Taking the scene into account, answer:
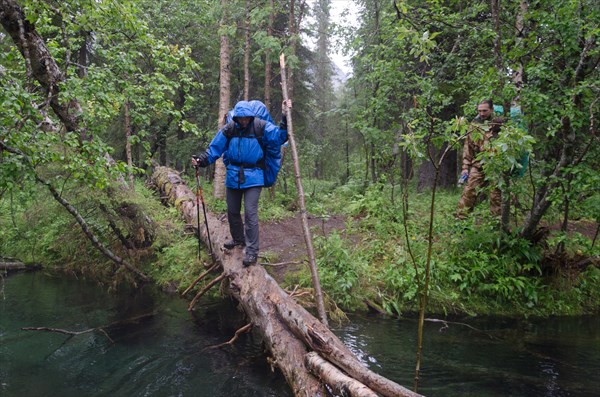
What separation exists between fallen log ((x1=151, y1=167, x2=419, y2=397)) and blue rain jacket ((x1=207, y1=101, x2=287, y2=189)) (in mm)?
1304

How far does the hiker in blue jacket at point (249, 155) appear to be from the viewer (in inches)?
202

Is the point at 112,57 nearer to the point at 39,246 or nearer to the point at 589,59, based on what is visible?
the point at 39,246

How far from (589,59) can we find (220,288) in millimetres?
7049

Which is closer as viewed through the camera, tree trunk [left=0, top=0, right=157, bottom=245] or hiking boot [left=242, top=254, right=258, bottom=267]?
tree trunk [left=0, top=0, right=157, bottom=245]

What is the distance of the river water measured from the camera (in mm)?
4043

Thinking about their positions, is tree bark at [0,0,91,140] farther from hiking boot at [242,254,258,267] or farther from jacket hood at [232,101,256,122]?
hiking boot at [242,254,258,267]

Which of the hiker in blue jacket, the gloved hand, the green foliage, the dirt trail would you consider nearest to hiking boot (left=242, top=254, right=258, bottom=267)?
the hiker in blue jacket

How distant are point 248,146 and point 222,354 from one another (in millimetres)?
2872

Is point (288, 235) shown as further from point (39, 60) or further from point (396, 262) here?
point (39, 60)

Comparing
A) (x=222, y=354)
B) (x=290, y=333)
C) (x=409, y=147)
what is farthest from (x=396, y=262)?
(x=409, y=147)

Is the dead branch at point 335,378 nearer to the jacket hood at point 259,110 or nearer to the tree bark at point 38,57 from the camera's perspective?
the jacket hood at point 259,110

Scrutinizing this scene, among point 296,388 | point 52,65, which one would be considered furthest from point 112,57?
point 296,388

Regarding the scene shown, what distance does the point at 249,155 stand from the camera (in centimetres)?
518

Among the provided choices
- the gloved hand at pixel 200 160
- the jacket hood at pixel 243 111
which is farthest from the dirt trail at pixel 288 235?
the jacket hood at pixel 243 111
